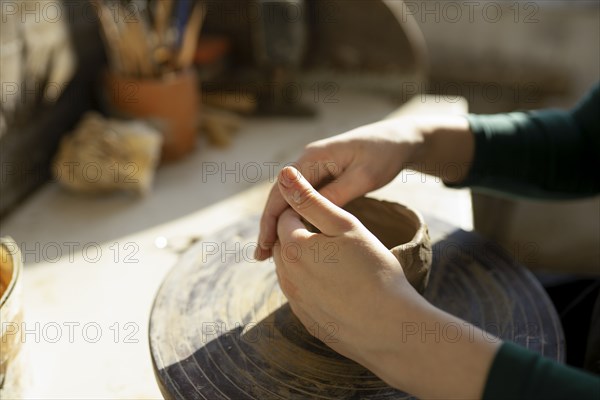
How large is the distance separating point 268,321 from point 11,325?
379mm

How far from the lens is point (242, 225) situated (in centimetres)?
118

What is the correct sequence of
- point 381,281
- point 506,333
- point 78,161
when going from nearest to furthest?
point 381,281, point 506,333, point 78,161

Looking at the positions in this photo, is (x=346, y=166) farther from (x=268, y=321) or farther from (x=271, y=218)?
(x=268, y=321)

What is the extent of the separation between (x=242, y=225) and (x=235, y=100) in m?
0.94

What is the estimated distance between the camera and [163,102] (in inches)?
66.2

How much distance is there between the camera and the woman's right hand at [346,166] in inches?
37.1

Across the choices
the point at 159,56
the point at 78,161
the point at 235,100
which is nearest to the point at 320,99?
the point at 235,100

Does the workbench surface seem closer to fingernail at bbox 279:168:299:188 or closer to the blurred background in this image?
the blurred background

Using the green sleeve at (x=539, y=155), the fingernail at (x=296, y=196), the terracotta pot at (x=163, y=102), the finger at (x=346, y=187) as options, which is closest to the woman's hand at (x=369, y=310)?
the fingernail at (x=296, y=196)

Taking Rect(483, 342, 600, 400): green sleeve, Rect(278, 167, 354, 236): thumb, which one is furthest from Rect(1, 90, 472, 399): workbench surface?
Rect(483, 342, 600, 400): green sleeve

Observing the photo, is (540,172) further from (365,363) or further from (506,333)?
(365,363)

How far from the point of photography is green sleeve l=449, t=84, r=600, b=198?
1.20m

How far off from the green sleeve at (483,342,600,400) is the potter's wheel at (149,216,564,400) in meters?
0.16

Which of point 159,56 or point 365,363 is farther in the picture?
point 159,56
